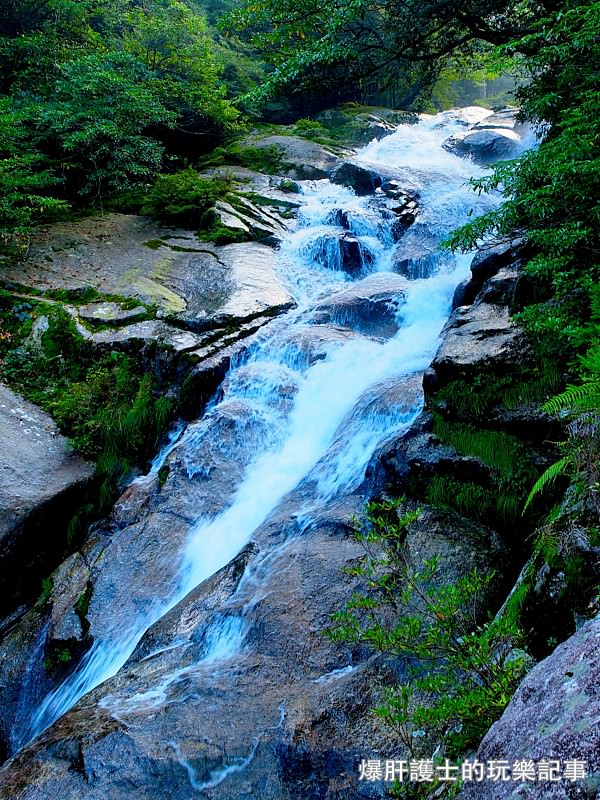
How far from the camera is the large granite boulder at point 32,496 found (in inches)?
278

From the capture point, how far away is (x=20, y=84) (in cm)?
1443

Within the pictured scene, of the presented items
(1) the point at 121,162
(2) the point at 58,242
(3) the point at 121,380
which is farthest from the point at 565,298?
(1) the point at 121,162

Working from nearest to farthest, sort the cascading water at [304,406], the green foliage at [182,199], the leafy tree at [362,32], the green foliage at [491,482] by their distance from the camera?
the green foliage at [491,482]
the cascading water at [304,406]
the leafy tree at [362,32]
the green foliage at [182,199]

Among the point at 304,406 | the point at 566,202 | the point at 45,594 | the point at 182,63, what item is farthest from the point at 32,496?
the point at 182,63

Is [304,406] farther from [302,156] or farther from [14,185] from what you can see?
[302,156]

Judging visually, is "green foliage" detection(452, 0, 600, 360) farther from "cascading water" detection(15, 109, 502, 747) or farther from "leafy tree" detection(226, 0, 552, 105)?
"leafy tree" detection(226, 0, 552, 105)

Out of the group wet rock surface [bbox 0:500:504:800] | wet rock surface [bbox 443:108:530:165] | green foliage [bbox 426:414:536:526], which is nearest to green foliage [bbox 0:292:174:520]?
wet rock surface [bbox 0:500:504:800]

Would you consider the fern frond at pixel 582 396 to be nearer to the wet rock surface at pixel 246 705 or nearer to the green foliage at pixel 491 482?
the green foliage at pixel 491 482

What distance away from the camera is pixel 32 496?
24.2 feet

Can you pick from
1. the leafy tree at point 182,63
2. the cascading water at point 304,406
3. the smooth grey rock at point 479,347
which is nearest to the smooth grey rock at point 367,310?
the cascading water at point 304,406

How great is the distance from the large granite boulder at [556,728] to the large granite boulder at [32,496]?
693 cm

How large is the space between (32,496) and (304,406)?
4434mm

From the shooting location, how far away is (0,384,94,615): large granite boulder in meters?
7.06

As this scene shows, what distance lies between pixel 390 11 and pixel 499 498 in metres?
7.92
